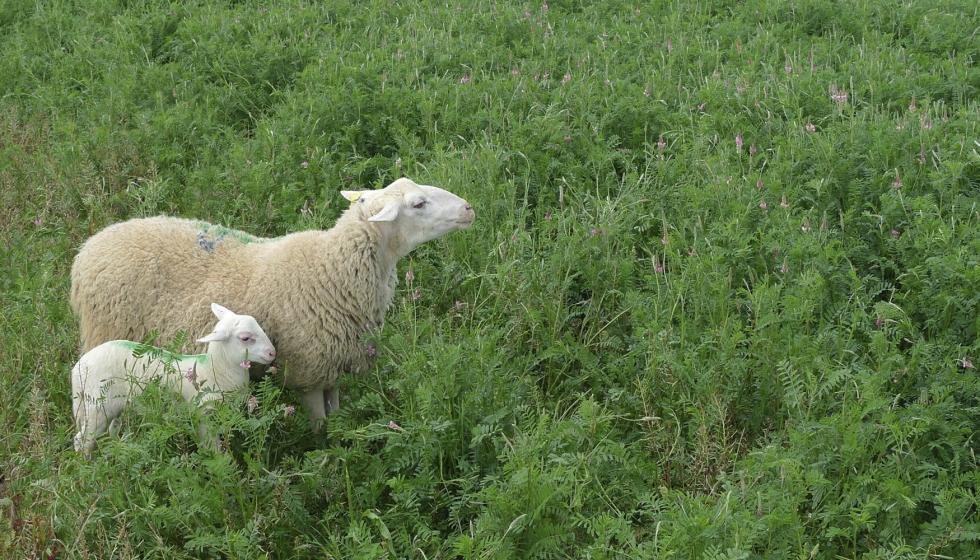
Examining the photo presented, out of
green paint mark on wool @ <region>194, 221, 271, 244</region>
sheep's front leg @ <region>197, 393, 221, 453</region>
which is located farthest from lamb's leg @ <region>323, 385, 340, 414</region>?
green paint mark on wool @ <region>194, 221, 271, 244</region>

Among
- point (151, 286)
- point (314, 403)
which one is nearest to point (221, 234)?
point (151, 286)

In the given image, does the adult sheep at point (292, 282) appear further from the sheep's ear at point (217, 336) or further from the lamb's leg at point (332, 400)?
the sheep's ear at point (217, 336)

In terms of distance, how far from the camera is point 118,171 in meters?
6.64

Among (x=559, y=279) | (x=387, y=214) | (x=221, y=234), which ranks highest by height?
(x=387, y=214)

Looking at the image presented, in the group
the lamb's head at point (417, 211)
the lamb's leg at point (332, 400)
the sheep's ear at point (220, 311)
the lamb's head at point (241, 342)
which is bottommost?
the lamb's leg at point (332, 400)

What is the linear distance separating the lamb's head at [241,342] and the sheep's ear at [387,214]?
2.49 ft

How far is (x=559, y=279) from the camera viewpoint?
4.95 m

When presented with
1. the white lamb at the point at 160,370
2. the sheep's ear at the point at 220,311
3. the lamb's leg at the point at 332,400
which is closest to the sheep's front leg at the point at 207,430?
the white lamb at the point at 160,370

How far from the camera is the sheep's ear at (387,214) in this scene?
4.44 m

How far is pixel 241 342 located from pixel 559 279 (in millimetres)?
1716

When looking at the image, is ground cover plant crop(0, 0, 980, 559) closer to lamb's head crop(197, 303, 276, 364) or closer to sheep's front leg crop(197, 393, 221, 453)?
sheep's front leg crop(197, 393, 221, 453)

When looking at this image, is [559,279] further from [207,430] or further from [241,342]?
[207,430]

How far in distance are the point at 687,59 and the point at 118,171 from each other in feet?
14.7

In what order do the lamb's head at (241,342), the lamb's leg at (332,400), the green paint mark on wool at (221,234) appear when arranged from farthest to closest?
1. the green paint mark on wool at (221,234)
2. the lamb's leg at (332,400)
3. the lamb's head at (241,342)
